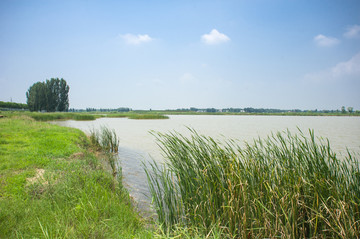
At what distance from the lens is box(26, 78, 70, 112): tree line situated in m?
56.4

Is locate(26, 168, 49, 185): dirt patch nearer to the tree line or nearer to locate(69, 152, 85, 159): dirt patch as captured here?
locate(69, 152, 85, 159): dirt patch

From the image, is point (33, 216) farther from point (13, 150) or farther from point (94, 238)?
point (13, 150)

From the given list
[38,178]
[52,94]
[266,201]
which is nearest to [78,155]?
[38,178]

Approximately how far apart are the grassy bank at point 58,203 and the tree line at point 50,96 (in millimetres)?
57466

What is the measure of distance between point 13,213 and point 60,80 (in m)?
68.8

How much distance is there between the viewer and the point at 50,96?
58.9 metres

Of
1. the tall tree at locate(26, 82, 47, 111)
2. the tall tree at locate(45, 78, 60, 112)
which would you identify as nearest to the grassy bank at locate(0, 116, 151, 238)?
the tall tree at locate(26, 82, 47, 111)

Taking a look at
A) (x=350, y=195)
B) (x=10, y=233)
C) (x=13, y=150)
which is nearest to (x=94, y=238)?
(x=10, y=233)

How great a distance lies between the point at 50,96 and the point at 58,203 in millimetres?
65215

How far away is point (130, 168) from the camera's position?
9.85 m

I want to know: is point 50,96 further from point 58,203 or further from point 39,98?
point 58,203

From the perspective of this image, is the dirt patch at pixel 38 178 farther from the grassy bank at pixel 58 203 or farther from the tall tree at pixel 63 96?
the tall tree at pixel 63 96

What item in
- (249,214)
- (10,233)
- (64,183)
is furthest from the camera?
(64,183)

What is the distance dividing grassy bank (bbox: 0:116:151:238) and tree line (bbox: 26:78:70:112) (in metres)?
57.5
